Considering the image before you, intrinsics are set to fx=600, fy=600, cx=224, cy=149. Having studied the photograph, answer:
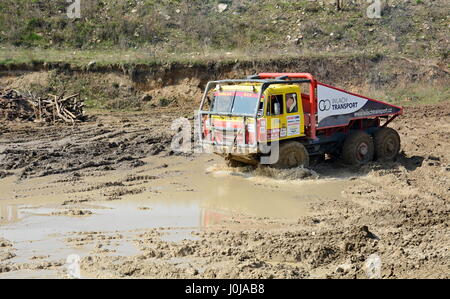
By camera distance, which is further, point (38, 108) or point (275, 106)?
point (38, 108)

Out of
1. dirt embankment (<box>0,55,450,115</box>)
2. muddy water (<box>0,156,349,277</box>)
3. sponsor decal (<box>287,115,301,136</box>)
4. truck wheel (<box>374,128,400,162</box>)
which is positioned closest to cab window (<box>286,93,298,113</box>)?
sponsor decal (<box>287,115,301,136</box>)

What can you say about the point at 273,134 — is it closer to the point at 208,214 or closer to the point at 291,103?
the point at 291,103

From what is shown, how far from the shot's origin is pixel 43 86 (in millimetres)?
25344

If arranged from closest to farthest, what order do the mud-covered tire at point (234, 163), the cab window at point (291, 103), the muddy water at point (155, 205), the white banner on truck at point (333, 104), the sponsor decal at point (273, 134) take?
the muddy water at point (155, 205), the sponsor decal at point (273, 134), the cab window at point (291, 103), the white banner on truck at point (333, 104), the mud-covered tire at point (234, 163)

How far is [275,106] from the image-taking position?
43.1 ft

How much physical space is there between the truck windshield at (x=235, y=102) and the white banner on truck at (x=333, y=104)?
162cm

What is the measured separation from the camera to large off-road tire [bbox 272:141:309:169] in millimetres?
13406

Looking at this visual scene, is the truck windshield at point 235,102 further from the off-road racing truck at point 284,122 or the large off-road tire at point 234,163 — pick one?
the large off-road tire at point 234,163

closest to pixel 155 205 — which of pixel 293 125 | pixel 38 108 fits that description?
pixel 293 125

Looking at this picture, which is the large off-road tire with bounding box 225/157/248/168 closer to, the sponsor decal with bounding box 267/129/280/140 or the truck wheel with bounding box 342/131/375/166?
the sponsor decal with bounding box 267/129/280/140

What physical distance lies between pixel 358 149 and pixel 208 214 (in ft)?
16.4

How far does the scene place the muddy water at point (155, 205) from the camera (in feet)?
32.5

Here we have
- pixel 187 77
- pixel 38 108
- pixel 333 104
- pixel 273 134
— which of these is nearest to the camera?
pixel 273 134

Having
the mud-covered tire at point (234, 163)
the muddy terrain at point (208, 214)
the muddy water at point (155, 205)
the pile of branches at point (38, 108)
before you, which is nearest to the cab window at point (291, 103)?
the muddy terrain at point (208, 214)
